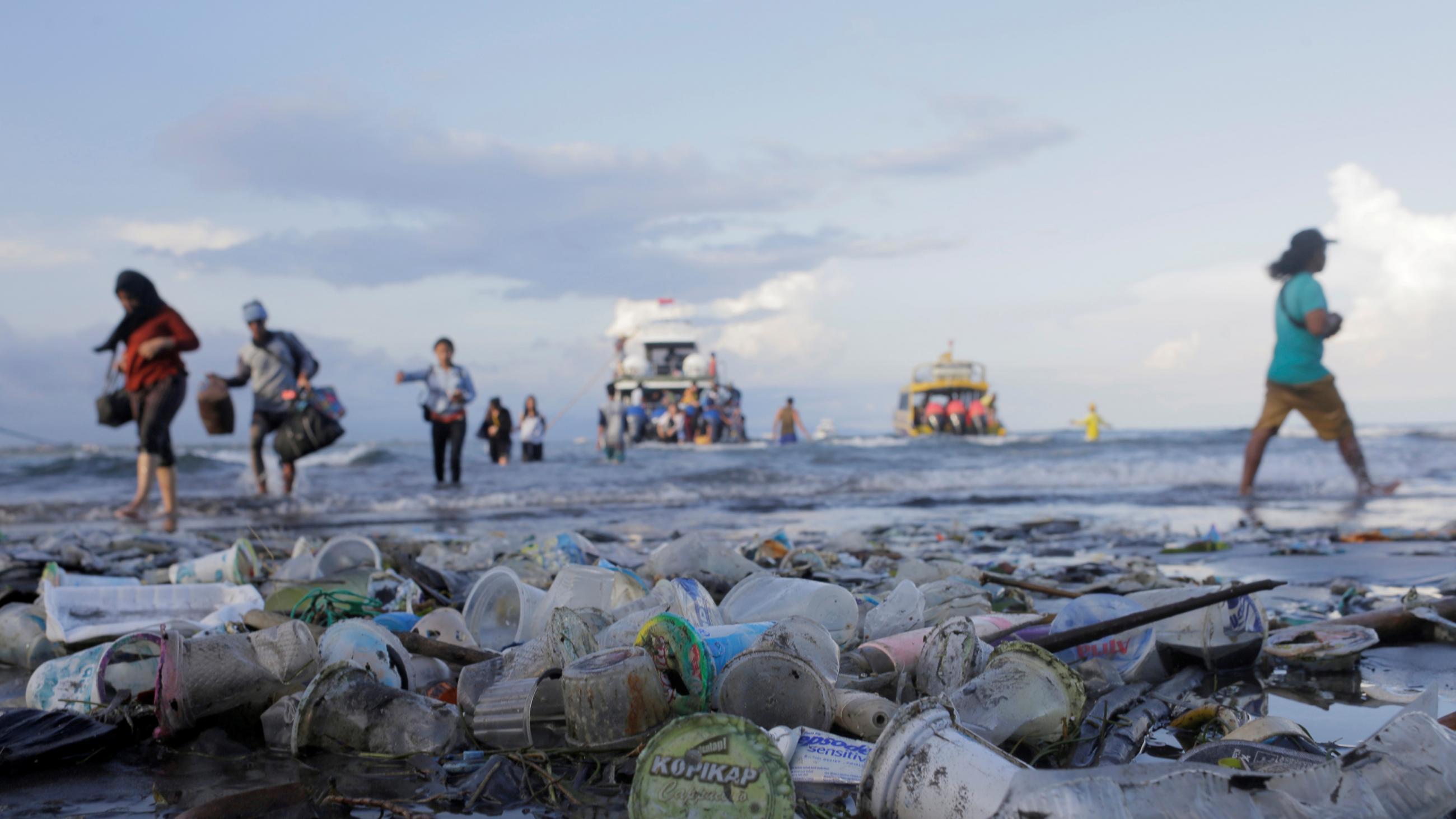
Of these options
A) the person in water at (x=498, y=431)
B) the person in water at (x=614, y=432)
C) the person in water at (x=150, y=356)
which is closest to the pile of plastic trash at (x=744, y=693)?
the person in water at (x=150, y=356)

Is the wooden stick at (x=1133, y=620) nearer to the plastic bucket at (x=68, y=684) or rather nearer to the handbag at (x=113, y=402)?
the plastic bucket at (x=68, y=684)

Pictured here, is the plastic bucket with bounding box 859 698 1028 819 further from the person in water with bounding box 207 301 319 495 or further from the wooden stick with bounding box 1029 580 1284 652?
the person in water with bounding box 207 301 319 495

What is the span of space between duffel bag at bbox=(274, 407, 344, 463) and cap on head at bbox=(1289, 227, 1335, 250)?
26.7 feet

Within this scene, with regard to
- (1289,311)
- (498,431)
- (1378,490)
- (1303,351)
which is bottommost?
(1378,490)

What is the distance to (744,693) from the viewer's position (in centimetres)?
179

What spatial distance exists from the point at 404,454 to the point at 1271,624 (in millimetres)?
18725

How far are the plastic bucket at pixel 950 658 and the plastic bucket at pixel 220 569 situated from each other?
2956 mm

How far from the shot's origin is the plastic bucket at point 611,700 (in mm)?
1657

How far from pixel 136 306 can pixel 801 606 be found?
643 centimetres

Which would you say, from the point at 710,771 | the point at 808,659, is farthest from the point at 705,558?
the point at 710,771

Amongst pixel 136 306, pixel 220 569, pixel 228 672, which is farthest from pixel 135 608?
pixel 136 306

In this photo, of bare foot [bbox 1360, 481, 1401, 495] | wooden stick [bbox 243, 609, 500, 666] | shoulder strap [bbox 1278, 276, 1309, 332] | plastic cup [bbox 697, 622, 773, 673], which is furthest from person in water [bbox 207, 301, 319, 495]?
bare foot [bbox 1360, 481, 1401, 495]

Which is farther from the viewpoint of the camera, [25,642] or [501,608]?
[501,608]

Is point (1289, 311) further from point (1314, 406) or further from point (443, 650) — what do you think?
point (443, 650)
